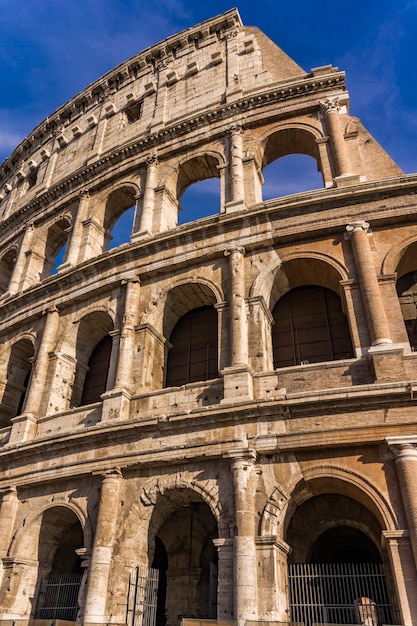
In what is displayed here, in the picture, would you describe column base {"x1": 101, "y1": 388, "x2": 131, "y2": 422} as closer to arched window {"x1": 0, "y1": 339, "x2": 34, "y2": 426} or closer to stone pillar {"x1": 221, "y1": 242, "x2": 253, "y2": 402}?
stone pillar {"x1": 221, "y1": 242, "x2": 253, "y2": 402}

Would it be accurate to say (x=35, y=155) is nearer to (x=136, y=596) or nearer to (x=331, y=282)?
(x=331, y=282)

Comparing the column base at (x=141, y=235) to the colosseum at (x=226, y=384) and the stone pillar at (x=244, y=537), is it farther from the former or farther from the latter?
the stone pillar at (x=244, y=537)

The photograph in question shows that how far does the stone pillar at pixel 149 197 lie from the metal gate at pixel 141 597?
312 inches

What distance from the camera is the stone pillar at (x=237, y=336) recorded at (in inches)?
359

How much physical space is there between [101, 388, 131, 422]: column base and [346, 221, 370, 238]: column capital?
19.0ft

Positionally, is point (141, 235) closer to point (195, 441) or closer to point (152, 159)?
point (152, 159)

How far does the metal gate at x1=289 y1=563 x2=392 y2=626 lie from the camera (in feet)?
25.6

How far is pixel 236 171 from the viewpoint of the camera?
12.7 metres

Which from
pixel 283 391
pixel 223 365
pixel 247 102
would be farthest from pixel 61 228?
pixel 283 391

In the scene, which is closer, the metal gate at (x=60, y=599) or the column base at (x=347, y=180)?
the metal gate at (x=60, y=599)

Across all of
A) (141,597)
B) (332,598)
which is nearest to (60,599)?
(141,597)

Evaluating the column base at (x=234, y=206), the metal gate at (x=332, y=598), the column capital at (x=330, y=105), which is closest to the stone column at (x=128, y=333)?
the column base at (x=234, y=206)

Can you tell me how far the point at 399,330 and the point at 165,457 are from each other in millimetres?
4921

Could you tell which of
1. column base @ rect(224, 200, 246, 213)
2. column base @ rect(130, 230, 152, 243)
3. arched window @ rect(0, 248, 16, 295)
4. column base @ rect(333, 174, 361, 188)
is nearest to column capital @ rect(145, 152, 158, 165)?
column base @ rect(130, 230, 152, 243)
